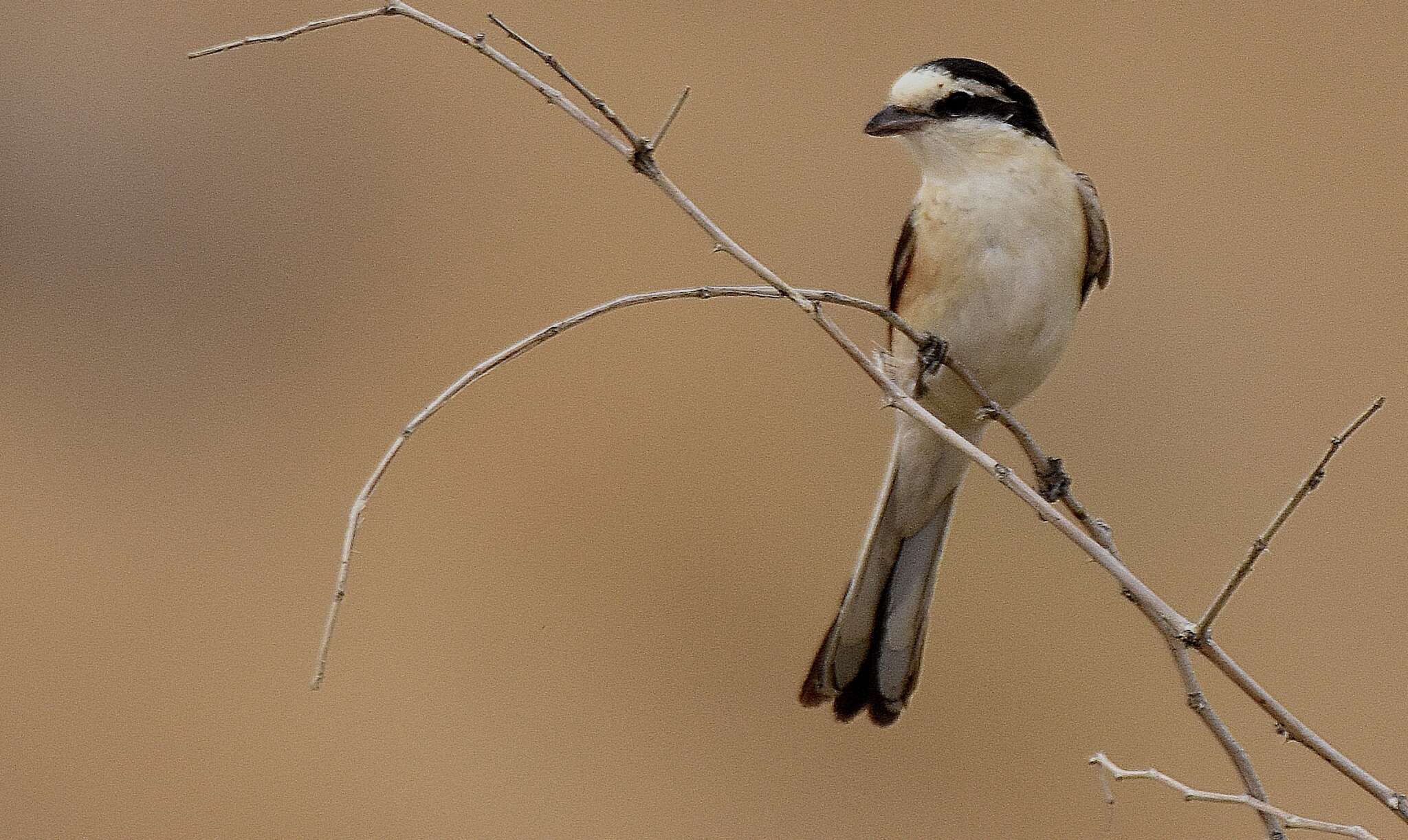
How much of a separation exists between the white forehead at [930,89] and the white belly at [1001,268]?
147 mm

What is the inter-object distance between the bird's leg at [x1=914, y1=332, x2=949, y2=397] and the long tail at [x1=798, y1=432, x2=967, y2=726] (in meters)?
0.22

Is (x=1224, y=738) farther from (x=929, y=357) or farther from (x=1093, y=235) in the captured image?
(x=1093, y=235)

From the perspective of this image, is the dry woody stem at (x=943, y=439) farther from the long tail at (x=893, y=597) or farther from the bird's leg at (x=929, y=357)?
the long tail at (x=893, y=597)

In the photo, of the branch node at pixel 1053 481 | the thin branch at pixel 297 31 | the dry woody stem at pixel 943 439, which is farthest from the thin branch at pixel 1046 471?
the thin branch at pixel 297 31

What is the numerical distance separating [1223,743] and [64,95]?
623 cm

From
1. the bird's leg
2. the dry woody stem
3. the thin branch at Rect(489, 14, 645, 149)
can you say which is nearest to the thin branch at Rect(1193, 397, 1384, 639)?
the dry woody stem

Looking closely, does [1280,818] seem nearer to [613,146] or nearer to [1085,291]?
[613,146]

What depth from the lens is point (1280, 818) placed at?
134 cm

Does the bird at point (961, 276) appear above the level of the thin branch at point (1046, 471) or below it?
above

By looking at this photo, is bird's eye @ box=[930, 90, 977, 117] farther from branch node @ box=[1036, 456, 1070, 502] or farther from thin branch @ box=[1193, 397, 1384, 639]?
thin branch @ box=[1193, 397, 1384, 639]

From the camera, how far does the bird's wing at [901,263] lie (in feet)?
9.09

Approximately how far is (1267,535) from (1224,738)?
0.69 ft

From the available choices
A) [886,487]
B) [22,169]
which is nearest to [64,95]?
[22,169]

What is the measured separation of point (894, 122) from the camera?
8.65 feet
